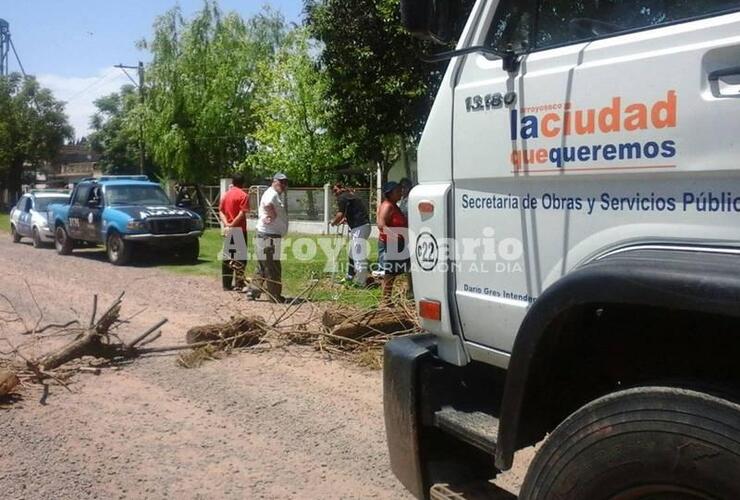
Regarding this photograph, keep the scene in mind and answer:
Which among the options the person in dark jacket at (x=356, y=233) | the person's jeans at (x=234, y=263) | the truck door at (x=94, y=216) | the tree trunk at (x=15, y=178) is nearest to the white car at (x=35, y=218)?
the truck door at (x=94, y=216)

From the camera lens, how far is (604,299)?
7.14 feet

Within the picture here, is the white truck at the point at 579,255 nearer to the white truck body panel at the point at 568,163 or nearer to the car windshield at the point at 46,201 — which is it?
the white truck body panel at the point at 568,163

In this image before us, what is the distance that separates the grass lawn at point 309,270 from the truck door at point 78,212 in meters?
2.84

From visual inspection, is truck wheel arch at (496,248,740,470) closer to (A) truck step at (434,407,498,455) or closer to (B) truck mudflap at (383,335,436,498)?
(A) truck step at (434,407,498,455)

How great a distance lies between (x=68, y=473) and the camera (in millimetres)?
4555

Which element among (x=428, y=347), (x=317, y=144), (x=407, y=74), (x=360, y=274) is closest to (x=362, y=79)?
(x=407, y=74)

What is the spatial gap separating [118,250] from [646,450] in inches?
605

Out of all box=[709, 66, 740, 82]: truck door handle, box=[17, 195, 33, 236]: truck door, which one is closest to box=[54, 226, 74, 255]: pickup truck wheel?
box=[17, 195, 33, 236]: truck door

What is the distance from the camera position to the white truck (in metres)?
2.06

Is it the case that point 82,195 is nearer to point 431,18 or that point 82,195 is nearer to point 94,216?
point 94,216

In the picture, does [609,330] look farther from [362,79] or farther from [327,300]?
[362,79]

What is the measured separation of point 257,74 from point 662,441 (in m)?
31.3

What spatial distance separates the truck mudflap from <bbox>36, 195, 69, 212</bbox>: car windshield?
20.2 meters

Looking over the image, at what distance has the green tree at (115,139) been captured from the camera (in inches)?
2009
